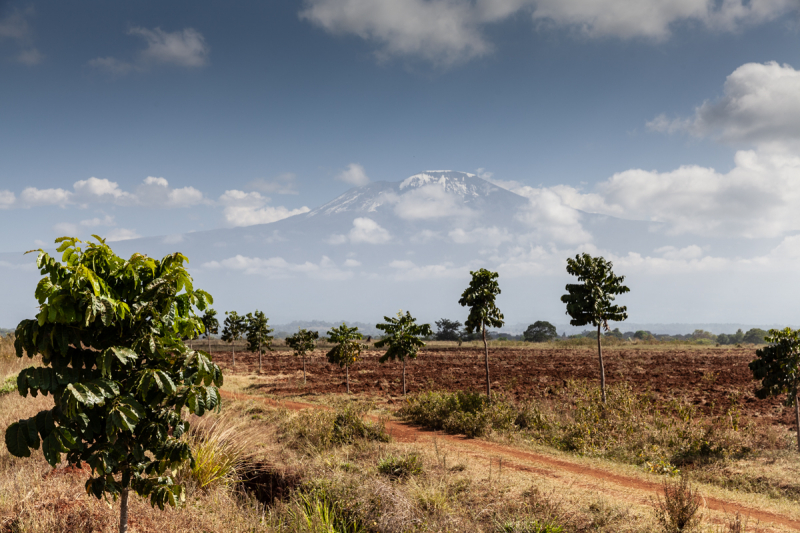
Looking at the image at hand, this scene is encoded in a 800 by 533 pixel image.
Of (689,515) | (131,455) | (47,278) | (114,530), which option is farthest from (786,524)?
(47,278)

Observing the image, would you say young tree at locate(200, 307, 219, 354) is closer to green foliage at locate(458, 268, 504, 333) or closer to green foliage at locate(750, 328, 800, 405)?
green foliage at locate(458, 268, 504, 333)

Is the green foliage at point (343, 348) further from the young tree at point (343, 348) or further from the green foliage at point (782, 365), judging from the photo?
the green foliage at point (782, 365)

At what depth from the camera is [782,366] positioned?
13.1m

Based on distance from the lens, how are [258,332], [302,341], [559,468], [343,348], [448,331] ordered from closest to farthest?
[559,468]
[343,348]
[302,341]
[258,332]
[448,331]

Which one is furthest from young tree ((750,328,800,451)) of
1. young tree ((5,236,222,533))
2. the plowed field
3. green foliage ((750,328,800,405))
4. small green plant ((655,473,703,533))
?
young tree ((5,236,222,533))

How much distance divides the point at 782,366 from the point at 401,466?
11.9 meters

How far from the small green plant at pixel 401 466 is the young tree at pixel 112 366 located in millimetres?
5334

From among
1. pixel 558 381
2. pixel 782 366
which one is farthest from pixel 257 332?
pixel 782 366

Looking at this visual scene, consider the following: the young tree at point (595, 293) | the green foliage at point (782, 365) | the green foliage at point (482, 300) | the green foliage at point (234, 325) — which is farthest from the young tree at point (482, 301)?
the green foliage at point (234, 325)

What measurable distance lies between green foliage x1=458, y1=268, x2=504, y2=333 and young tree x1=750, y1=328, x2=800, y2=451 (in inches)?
346

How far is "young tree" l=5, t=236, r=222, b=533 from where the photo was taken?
4.25 meters

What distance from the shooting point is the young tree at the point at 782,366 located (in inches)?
515

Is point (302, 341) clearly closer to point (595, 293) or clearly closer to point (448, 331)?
point (595, 293)

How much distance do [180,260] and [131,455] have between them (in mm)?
2440
